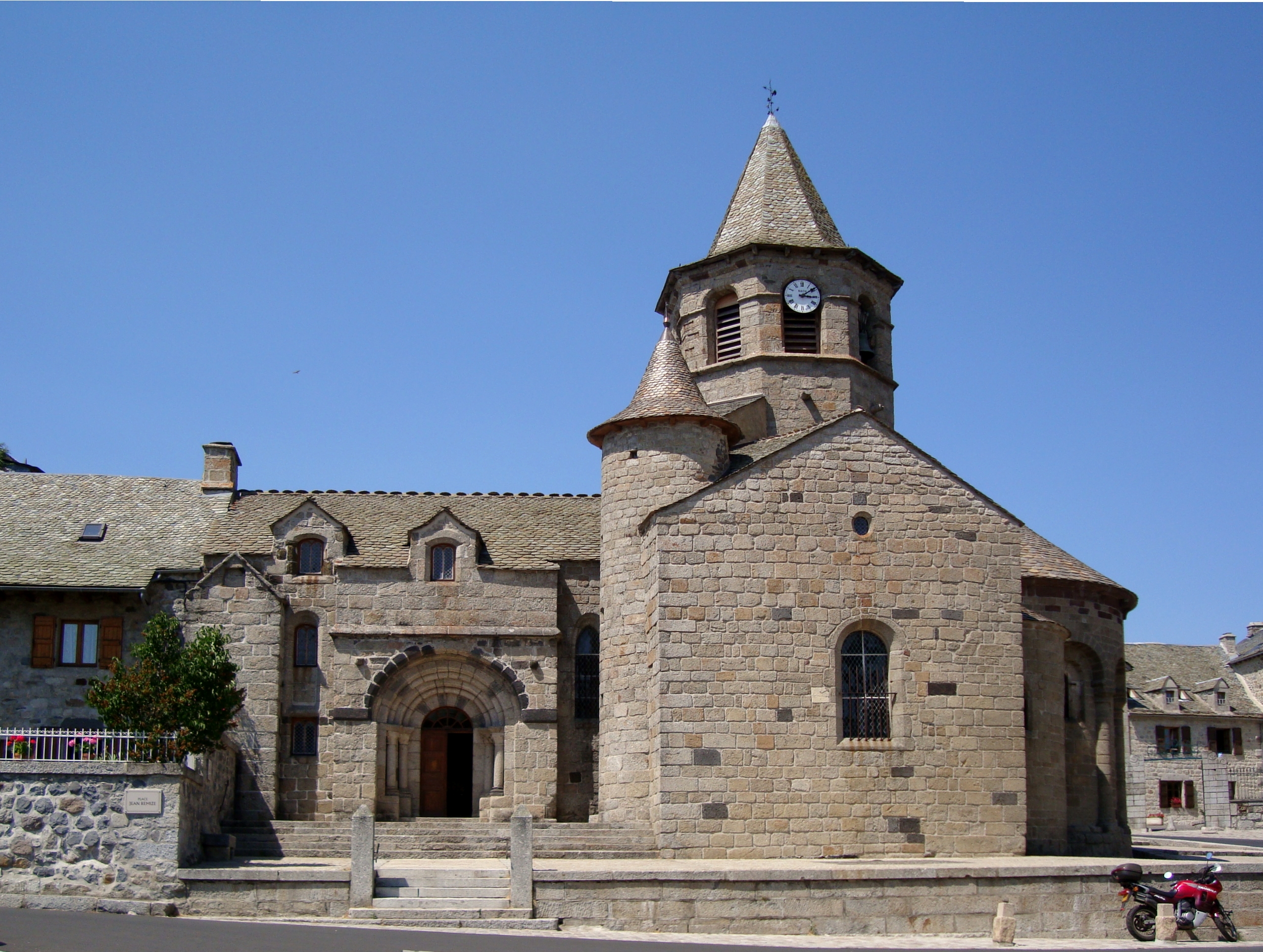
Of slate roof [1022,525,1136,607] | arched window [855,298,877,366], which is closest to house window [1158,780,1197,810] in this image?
slate roof [1022,525,1136,607]

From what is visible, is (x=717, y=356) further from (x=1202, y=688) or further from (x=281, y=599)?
(x=1202, y=688)

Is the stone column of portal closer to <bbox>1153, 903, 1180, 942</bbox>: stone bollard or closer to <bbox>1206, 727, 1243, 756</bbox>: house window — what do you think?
<bbox>1153, 903, 1180, 942</bbox>: stone bollard

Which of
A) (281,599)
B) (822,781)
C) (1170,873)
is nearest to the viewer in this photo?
(1170,873)

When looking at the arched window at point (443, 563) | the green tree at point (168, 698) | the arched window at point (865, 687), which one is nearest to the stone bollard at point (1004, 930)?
the arched window at point (865, 687)

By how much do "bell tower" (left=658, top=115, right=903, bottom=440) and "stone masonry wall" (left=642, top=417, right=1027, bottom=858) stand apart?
4515 mm

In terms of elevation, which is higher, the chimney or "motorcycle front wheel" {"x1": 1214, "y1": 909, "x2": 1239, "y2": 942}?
the chimney

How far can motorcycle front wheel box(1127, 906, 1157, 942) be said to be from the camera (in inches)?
754

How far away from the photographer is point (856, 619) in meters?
23.8

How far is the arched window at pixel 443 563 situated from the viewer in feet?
90.8

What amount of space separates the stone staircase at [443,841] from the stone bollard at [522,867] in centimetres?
395

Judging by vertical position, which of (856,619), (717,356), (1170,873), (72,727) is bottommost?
(1170,873)

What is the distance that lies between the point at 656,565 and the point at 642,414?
348 cm

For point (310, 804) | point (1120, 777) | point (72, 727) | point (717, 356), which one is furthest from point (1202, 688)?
point (72, 727)

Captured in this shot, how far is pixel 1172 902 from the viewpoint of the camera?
19.3m
